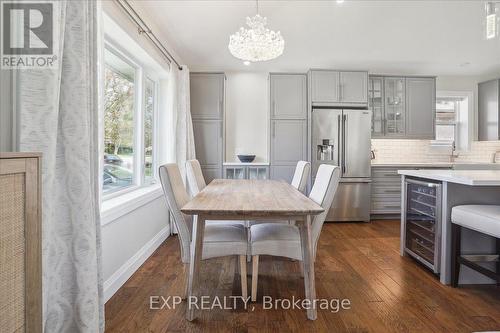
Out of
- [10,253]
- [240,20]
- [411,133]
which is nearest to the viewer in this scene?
[10,253]

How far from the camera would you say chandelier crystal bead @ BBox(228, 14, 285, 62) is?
7.97 ft

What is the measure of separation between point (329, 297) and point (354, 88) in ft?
11.4

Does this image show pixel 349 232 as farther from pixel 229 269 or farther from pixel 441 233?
pixel 229 269

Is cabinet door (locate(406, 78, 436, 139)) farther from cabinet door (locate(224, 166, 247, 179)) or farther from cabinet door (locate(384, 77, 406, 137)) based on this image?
cabinet door (locate(224, 166, 247, 179))

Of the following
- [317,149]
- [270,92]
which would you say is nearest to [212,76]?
[270,92]

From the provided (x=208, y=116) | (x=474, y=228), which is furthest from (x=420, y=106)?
(x=208, y=116)

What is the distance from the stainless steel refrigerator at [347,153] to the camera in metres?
4.48

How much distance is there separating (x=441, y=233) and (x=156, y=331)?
89.8 inches

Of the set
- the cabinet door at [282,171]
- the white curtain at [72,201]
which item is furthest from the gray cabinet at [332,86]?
the white curtain at [72,201]

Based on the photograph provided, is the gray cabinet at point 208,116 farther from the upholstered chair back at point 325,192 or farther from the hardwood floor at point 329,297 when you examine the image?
the upholstered chair back at point 325,192

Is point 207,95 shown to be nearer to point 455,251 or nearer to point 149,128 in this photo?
point 149,128

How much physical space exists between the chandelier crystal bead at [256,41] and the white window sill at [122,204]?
5.39ft

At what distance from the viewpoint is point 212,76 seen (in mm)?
4582

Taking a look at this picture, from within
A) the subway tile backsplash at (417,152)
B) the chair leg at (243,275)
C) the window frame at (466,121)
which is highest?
the window frame at (466,121)
